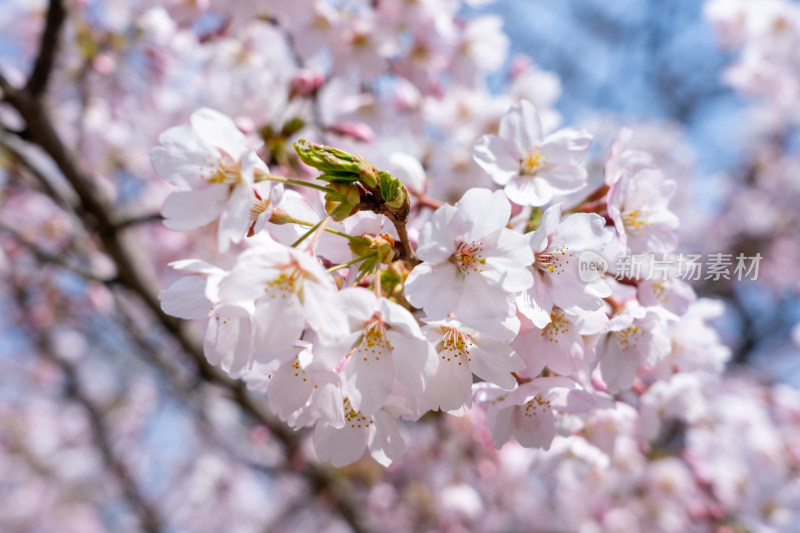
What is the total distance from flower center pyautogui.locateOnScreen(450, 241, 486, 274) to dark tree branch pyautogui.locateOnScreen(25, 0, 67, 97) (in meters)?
1.73

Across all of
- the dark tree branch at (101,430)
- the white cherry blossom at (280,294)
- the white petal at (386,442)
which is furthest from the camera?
the dark tree branch at (101,430)

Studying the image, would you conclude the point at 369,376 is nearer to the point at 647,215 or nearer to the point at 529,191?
the point at 529,191

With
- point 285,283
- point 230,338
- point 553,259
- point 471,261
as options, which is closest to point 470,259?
point 471,261

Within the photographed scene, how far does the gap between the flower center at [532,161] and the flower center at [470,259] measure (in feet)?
1.09

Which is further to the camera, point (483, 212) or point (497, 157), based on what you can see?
point (497, 157)

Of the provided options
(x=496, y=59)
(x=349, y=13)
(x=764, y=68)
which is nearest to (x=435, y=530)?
(x=496, y=59)

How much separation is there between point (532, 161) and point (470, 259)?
0.36 meters

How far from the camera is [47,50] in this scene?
5.98ft

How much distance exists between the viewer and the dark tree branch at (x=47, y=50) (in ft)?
5.83

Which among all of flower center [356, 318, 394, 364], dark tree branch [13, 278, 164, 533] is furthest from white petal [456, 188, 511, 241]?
dark tree branch [13, 278, 164, 533]

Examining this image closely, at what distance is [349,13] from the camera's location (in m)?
2.45

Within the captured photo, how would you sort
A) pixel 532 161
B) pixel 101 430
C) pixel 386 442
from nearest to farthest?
pixel 386 442
pixel 532 161
pixel 101 430

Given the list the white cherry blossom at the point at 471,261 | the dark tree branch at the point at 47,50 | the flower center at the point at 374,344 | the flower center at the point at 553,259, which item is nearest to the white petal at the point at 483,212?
the white cherry blossom at the point at 471,261

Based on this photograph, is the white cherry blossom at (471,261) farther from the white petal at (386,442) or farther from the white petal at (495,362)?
the white petal at (386,442)
